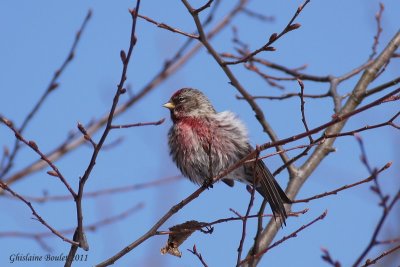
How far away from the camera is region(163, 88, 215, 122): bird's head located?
6.27 m

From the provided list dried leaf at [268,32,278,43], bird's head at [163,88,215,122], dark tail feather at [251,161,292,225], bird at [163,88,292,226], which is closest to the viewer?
dried leaf at [268,32,278,43]

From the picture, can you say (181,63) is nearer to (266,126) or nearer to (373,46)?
(266,126)

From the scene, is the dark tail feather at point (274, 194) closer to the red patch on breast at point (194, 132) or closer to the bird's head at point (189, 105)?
the red patch on breast at point (194, 132)

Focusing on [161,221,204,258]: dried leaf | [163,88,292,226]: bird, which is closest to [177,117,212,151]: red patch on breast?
[163,88,292,226]: bird

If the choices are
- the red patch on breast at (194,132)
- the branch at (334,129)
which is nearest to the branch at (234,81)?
the branch at (334,129)

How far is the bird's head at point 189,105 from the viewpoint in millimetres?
6273

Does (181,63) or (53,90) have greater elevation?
(181,63)

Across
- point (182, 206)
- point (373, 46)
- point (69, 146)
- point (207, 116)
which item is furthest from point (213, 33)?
point (182, 206)

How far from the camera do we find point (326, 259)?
360 cm

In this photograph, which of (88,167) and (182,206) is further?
(182,206)

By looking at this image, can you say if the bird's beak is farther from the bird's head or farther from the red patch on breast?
the red patch on breast

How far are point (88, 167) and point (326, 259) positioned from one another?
54.4 inches

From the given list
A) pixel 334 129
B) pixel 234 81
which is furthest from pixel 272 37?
pixel 334 129

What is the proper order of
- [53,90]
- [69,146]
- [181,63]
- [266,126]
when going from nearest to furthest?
[53,90], [69,146], [266,126], [181,63]
